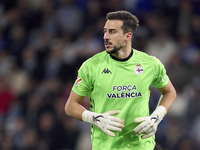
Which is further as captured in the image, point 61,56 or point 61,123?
point 61,56

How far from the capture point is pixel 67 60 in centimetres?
1120

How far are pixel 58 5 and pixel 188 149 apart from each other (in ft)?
18.2

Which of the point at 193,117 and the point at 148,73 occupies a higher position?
the point at 148,73

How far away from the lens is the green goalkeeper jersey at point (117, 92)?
5531 millimetres

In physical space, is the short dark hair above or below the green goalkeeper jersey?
above

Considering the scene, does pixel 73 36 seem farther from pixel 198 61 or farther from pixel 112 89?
pixel 112 89

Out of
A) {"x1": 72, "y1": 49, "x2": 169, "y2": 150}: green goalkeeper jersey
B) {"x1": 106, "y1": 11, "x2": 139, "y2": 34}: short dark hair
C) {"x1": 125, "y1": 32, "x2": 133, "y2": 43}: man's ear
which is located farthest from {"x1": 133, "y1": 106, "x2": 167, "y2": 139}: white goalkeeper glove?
{"x1": 106, "y1": 11, "x2": 139, "y2": 34}: short dark hair

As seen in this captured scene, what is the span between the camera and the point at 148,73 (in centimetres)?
572

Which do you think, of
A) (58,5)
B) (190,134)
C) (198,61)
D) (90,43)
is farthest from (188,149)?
(58,5)

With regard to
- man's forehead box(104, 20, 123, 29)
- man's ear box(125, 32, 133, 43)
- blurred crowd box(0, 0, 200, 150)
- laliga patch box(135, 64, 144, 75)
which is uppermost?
man's forehead box(104, 20, 123, 29)

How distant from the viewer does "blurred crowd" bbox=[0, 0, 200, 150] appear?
9867mm

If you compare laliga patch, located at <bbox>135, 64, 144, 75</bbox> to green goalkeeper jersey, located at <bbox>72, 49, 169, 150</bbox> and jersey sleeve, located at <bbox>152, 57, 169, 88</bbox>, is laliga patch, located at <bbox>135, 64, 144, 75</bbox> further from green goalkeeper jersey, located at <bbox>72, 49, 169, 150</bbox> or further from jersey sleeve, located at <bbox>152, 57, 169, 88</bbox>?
jersey sleeve, located at <bbox>152, 57, 169, 88</bbox>

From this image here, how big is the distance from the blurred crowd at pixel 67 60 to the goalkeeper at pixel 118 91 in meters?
3.49

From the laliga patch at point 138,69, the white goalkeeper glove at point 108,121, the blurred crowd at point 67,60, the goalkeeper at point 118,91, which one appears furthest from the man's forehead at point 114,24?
the blurred crowd at point 67,60
